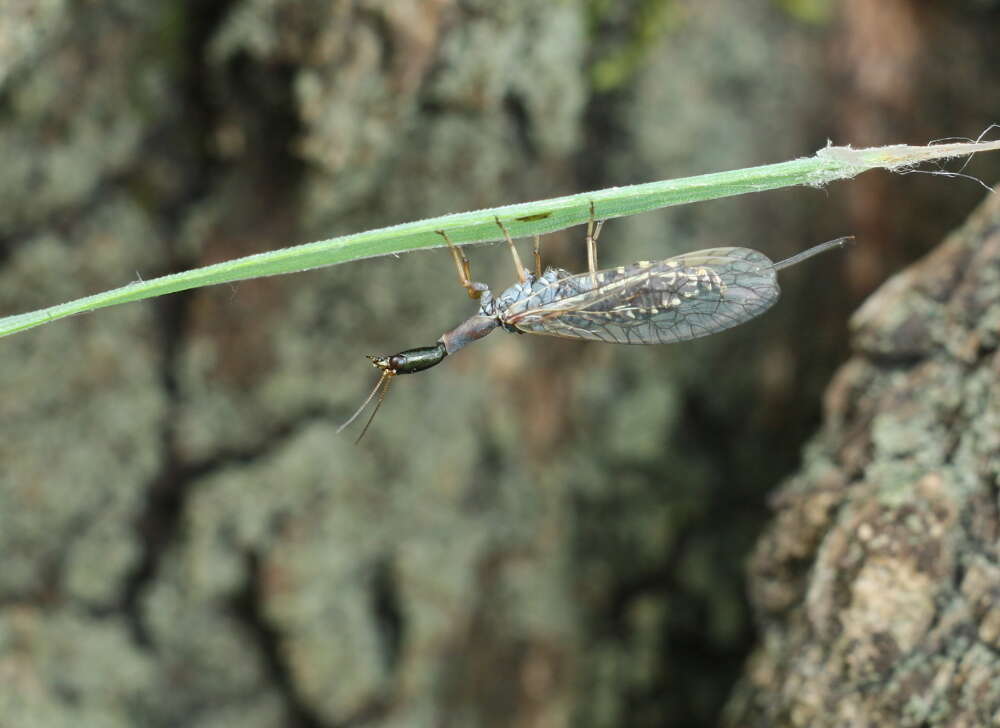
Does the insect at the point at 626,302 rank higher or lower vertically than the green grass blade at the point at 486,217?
higher

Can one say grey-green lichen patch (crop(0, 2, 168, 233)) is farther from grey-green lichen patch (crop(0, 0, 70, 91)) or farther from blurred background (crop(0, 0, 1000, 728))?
grey-green lichen patch (crop(0, 0, 70, 91))

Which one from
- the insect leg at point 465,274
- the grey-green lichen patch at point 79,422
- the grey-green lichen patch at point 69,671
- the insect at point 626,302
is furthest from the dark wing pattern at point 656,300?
the grey-green lichen patch at point 69,671

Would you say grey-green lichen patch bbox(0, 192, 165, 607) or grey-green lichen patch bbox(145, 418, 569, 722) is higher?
grey-green lichen patch bbox(0, 192, 165, 607)

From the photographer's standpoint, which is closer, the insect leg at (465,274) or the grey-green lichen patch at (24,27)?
the grey-green lichen patch at (24,27)

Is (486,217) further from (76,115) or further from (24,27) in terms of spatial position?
(76,115)

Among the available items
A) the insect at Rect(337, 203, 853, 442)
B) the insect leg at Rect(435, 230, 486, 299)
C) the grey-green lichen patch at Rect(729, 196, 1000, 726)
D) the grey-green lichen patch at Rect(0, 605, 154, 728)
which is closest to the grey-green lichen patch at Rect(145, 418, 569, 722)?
the grey-green lichen patch at Rect(0, 605, 154, 728)

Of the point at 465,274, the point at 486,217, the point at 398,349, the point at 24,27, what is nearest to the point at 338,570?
the point at 398,349

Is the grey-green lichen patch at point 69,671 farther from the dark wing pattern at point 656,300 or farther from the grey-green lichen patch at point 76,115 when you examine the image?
the dark wing pattern at point 656,300
